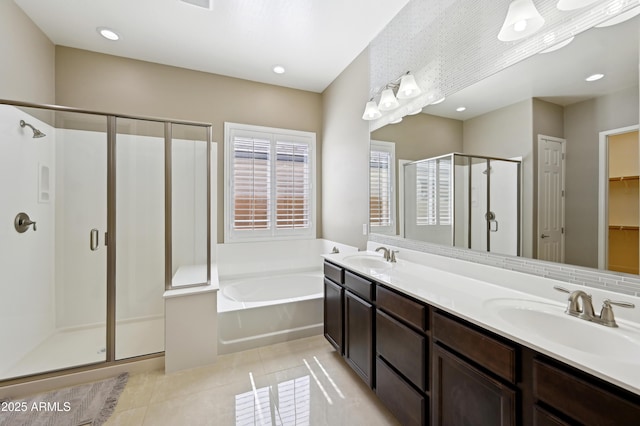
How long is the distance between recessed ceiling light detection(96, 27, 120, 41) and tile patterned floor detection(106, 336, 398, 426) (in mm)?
3084

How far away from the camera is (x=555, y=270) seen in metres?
1.26

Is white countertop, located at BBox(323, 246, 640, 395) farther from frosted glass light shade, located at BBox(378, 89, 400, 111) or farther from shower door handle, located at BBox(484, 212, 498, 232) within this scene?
frosted glass light shade, located at BBox(378, 89, 400, 111)

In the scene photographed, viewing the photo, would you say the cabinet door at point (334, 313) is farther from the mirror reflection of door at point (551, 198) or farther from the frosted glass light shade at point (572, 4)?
the frosted glass light shade at point (572, 4)

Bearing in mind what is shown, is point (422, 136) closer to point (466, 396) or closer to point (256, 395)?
point (466, 396)

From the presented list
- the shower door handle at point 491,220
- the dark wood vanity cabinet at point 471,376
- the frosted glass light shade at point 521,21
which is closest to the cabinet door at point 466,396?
the dark wood vanity cabinet at point 471,376

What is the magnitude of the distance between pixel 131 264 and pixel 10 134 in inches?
53.5

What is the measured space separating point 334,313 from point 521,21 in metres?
2.21

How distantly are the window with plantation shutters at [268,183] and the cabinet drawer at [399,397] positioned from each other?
2.28 metres

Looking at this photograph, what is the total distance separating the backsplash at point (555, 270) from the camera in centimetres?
105

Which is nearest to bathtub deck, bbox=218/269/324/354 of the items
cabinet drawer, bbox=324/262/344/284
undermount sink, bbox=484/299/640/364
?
cabinet drawer, bbox=324/262/344/284

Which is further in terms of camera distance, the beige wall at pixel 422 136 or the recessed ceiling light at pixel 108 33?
the recessed ceiling light at pixel 108 33

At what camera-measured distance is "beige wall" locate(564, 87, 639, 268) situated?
1125mm

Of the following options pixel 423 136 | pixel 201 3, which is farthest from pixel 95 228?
pixel 423 136

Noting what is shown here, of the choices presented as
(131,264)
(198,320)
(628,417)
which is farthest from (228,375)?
(628,417)
